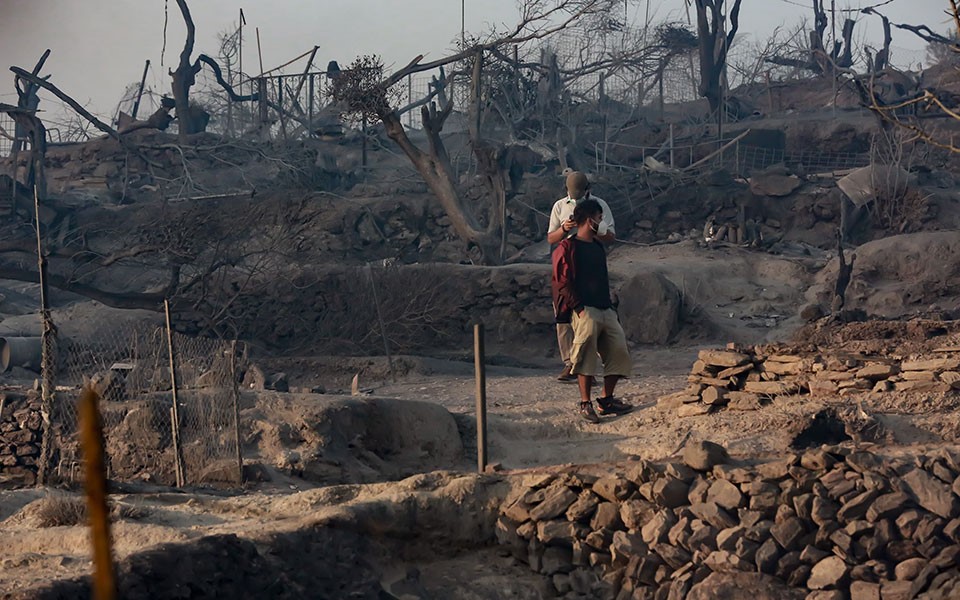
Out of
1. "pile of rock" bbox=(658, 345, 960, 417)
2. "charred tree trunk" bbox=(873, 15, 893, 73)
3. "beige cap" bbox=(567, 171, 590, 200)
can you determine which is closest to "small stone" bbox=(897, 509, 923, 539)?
"pile of rock" bbox=(658, 345, 960, 417)

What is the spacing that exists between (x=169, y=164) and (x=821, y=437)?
62.5ft

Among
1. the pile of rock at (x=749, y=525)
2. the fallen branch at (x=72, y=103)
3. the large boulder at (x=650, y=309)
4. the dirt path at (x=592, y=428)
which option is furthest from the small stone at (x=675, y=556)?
the fallen branch at (x=72, y=103)

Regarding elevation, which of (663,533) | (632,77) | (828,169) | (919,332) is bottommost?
(663,533)

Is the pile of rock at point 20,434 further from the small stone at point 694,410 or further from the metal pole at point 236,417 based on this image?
the small stone at point 694,410

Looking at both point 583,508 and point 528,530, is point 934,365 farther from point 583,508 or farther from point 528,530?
point 528,530

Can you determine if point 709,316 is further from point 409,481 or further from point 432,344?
point 409,481

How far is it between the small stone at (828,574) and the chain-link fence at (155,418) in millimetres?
3615

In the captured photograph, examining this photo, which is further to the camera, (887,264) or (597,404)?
(887,264)

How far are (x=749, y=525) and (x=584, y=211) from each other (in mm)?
3064

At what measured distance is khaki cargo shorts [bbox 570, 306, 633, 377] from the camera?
7.60 metres

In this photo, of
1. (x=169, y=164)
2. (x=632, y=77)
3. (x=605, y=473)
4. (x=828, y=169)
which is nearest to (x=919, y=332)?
(x=605, y=473)

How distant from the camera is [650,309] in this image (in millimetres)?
13531

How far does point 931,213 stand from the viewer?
17.8 metres

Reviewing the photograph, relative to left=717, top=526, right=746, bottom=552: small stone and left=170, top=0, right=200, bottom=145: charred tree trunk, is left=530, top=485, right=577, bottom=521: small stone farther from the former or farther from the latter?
left=170, top=0, right=200, bottom=145: charred tree trunk
